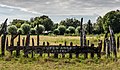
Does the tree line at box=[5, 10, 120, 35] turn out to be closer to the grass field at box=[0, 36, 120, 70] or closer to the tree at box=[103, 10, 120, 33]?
the tree at box=[103, 10, 120, 33]

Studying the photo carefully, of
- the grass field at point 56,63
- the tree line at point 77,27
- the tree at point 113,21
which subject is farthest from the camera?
the tree line at point 77,27

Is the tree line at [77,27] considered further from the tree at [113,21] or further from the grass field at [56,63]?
the grass field at [56,63]

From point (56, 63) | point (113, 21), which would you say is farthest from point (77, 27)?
point (56, 63)

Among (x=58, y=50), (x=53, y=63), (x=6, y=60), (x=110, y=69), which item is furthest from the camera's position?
(x=58, y=50)

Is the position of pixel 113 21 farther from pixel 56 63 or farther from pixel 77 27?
pixel 56 63

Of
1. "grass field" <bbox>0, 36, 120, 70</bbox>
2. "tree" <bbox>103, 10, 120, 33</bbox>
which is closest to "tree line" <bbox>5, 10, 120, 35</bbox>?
"tree" <bbox>103, 10, 120, 33</bbox>

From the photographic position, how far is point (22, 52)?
83.7 feet

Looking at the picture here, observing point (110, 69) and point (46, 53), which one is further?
point (46, 53)

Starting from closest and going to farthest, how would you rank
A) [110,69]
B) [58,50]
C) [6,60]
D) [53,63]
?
[110,69] → [53,63] → [6,60] → [58,50]

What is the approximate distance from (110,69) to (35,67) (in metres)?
4.62

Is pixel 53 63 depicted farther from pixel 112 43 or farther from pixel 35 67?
pixel 112 43

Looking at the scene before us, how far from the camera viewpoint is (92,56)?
2388 cm

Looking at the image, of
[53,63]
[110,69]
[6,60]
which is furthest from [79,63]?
[6,60]

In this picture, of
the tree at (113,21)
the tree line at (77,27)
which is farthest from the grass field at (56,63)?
the tree at (113,21)
